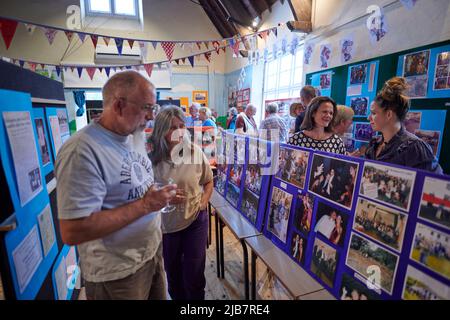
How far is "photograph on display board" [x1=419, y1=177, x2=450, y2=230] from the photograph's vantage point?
768 millimetres

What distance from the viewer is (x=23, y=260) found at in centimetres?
108

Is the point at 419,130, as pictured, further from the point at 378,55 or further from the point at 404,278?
the point at 404,278

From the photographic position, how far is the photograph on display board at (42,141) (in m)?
1.54

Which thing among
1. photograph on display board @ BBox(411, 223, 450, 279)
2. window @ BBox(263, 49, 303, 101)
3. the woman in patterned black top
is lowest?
photograph on display board @ BBox(411, 223, 450, 279)

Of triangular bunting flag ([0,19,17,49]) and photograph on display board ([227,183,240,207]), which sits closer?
photograph on display board ([227,183,240,207])

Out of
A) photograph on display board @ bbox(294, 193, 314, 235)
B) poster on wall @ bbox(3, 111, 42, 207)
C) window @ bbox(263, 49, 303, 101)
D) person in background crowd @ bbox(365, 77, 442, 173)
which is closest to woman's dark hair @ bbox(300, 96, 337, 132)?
person in background crowd @ bbox(365, 77, 442, 173)

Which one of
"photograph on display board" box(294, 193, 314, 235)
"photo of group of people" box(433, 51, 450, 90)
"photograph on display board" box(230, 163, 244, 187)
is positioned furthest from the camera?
"photo of group of people" box(433, 51, 450, 90)

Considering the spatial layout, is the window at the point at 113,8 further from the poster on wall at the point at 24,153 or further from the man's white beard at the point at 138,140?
the man's white beard at the point at 138,140

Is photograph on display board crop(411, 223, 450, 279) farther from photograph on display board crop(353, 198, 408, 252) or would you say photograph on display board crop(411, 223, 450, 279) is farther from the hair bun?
the hair bun

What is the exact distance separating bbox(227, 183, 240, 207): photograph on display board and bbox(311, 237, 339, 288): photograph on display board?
2.92 feet


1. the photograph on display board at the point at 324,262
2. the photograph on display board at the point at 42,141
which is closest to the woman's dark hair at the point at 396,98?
the photograph on display board at the point at 324,262

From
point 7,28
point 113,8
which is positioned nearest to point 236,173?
point 7,28

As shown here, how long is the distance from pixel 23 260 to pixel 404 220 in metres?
1.54

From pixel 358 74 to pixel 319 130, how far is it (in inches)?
66.5
